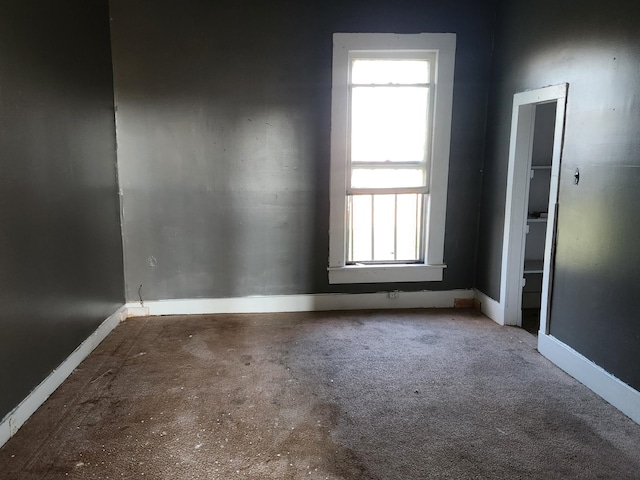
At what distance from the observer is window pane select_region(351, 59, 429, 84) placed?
4258mm

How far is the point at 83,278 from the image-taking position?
343 centimetres

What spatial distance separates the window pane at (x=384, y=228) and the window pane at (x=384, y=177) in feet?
0.34

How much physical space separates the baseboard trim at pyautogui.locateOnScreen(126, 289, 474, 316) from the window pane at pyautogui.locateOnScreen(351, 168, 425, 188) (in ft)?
3.27

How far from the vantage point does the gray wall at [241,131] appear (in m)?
4.04

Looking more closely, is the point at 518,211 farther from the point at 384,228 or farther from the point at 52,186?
the point at 52,186

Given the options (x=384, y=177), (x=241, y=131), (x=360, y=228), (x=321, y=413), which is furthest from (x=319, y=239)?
(x=321, y=413)

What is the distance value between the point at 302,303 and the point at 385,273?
80 cm

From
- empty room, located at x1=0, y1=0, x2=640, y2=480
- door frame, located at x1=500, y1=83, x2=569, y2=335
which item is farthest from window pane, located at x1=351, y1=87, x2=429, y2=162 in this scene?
door frame, located at x1=500, y1=83, x2=569, y2=335

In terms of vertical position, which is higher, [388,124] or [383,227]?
[388,124]

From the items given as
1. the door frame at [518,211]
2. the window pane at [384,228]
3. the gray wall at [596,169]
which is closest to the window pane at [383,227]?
the window pane at [384,228]

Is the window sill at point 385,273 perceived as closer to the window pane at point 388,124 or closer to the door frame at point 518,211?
the door frame at point 518,211

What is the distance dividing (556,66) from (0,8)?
330 centimetres

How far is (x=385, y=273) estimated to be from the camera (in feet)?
→ 14.8

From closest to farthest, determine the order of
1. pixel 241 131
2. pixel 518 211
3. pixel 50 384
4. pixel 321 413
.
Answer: pixel 321 413 < pixel 50 384 < pixel 518 211 < pixel 241 131
